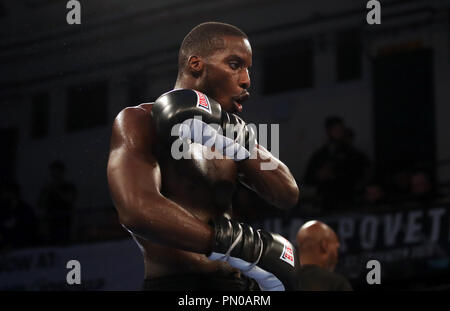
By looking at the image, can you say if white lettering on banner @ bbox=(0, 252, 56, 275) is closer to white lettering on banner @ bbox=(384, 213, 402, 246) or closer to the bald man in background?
white lettering on banner @ bbox=(384, 213, 402, 246)

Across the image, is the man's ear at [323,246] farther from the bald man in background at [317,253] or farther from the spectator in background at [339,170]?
the spectator in background at [339,170]

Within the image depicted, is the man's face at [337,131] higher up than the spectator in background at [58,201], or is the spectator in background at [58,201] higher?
the man's face at [337,131]

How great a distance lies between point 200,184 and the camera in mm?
1967

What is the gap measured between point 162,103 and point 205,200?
310 mm

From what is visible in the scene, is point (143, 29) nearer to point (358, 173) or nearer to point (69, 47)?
point (358, 173)

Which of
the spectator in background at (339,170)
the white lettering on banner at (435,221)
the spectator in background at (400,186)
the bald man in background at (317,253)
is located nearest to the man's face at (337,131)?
the spectator in background at (339,170)

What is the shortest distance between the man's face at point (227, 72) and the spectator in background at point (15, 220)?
19.0ft

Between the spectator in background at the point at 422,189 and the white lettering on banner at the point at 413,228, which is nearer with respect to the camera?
the white lettering on banner at the point at 413,228

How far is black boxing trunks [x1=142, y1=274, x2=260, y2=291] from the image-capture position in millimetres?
1878

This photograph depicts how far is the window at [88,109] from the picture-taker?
1043cm

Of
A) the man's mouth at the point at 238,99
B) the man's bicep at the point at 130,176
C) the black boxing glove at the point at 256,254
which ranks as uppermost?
the man's mouth at the point at 238,99

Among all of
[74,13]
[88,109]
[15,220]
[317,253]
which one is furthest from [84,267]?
[74,13]

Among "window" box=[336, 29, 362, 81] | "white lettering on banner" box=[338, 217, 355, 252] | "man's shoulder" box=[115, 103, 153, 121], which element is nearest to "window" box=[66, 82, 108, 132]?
"window" box=[336, 29, 362, 81]

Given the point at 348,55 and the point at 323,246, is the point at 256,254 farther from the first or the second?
Answer: the point at 348,55
